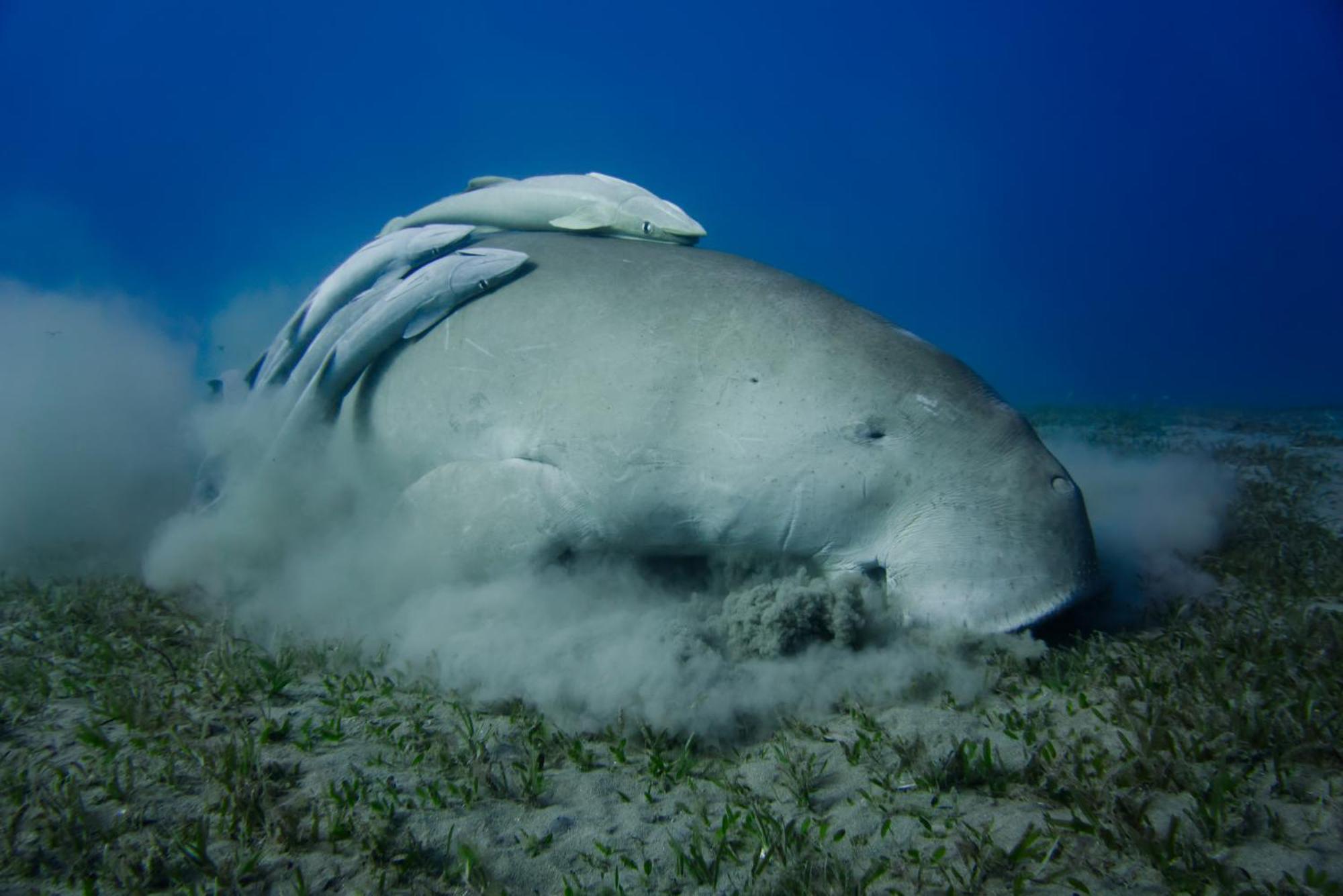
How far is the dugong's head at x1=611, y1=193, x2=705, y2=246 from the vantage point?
4.03 meters

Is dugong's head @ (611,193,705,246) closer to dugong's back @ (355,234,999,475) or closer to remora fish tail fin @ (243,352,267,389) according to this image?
dugong's back @ (355,234,999,475)

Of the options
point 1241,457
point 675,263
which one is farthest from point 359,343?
point 1241,457

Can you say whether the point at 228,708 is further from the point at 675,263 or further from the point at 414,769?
the point at 675,263

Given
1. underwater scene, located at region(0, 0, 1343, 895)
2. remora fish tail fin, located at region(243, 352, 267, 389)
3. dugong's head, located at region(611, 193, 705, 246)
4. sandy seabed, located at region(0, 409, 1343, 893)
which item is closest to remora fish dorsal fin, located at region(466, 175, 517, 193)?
underwater scene, located at region(0, 0, 1343, 895)

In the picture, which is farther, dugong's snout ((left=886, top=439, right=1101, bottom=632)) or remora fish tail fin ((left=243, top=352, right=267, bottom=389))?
remora fish tail fin ((left=243, top=352, right=267, bottom=389))

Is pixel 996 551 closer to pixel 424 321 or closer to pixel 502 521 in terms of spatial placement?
pixel 502 521

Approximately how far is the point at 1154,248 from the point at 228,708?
16741cm

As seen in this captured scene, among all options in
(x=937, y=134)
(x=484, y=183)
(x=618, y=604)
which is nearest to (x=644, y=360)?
(x=618, y=604)

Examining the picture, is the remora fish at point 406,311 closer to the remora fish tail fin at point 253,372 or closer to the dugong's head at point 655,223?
the dugong's head at point 655,223

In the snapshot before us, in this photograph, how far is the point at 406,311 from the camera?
363 centimetres

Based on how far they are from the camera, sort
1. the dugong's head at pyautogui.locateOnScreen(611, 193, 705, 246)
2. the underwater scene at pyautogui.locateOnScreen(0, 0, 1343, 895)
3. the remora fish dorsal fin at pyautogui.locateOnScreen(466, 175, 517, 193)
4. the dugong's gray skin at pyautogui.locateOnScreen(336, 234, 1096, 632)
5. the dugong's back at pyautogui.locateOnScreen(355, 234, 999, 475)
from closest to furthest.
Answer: the underwater scene at pyautogui.locateOnScreen(0, 0, 1343, 895), the dugong's gray skin at pyautogui.locateOnScreen(336, 234, 1096, 632), the dugong's back at pyautogui.locateOnScreen(355, 234, 999, 475), the dugong's head at pyautogui.locateOnScreen(611, 193, 705, 246), the remora fish dorsal fin at pyautogui.locateOnScreen(466, 175, 517, 193)

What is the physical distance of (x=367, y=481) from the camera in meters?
3.80

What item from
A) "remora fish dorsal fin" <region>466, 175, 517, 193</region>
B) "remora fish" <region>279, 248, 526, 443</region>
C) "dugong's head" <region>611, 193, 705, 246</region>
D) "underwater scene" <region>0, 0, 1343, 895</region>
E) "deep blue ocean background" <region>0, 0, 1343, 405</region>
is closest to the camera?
"underwater scene" <region>0, 0, 1343, 895</region>

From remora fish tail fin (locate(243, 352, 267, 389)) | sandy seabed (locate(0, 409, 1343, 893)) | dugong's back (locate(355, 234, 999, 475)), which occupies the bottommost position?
sandy seabed (locate(0, 409, 1343, 893))
